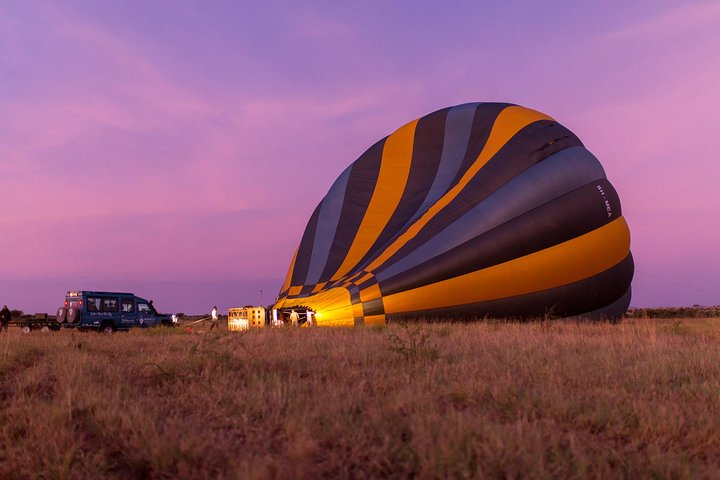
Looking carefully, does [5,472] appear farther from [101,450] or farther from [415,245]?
[415,245]

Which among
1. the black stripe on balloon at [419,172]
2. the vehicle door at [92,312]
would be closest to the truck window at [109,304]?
the vehicle door at [92,312]

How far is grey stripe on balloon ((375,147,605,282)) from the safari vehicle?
14.5 metres

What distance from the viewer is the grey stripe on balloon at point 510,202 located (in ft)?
46.3

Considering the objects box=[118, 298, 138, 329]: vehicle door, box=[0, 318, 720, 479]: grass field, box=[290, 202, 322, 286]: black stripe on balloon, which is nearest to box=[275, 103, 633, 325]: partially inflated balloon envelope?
box=[290, 202, 322, 286]: black stripe on balloon

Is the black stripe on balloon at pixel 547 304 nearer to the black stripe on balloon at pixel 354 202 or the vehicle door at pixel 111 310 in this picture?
the black stripe on balloon at pixel 354 202

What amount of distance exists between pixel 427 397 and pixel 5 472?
3.41 meters

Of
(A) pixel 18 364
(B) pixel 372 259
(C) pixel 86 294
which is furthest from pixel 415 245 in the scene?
(C) pixel 86 294

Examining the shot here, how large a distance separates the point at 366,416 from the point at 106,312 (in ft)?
70.9

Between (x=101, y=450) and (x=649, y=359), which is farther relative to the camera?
(x=649, y=359)

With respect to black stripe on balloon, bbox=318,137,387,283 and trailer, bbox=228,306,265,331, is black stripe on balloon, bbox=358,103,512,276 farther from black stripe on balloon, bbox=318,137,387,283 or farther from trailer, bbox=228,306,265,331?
trailer, bbox=228,306,265,331

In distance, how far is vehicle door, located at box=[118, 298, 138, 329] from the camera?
23.8m

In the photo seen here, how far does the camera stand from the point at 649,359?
760 centimetres

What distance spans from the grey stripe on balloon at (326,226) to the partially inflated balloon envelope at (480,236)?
8 centimetres

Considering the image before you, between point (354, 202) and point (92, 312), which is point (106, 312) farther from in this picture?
point (354, 202)
